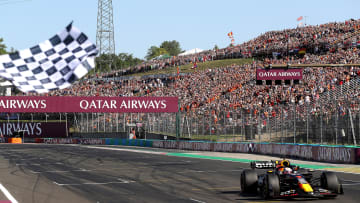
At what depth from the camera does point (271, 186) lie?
13.0 m

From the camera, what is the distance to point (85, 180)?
62.9ft

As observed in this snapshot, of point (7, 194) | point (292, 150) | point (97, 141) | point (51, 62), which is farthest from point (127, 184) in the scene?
point (97, 141)

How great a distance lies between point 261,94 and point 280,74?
57.4 feet

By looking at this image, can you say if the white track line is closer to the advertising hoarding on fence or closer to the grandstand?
the grandstand

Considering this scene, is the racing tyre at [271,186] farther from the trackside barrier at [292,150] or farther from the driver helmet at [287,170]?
the trackside barrier at [292,150]

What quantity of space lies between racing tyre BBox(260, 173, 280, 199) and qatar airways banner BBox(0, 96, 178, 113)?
35.7 meters

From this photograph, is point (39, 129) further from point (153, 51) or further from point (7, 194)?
point (153, 51)

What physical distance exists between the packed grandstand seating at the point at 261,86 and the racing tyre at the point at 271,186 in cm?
1288

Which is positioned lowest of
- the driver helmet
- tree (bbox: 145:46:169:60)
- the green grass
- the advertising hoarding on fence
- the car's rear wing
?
the driver helmet

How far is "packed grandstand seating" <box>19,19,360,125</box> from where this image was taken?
37562 millimetres

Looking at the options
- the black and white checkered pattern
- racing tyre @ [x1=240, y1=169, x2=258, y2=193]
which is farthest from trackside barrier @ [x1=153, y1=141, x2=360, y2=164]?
the black and white checkered pattern

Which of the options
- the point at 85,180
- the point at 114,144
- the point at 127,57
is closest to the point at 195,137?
the point at 114,144

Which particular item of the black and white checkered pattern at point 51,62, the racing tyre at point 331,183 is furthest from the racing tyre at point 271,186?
the black and white checkered pattern at point 51,62

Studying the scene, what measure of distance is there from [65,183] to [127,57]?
156 m
